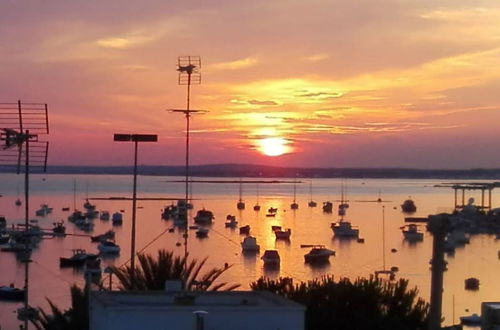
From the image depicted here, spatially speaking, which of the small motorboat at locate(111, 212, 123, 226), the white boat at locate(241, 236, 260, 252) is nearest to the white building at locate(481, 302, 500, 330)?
the white boat at locate(241, 236, 260, 252)

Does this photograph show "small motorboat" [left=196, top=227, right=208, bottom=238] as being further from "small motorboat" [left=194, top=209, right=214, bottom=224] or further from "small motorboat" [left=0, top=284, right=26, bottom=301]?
"small motorboat" [left=0, top=284, right=26, bottom=301]

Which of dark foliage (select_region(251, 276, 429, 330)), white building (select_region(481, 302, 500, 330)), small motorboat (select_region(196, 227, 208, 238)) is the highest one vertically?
white building (select_region(481, 302, 500, 330))

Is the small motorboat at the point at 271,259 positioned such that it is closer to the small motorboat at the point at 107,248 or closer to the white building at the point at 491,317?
the small motorboat at the point at 107,248

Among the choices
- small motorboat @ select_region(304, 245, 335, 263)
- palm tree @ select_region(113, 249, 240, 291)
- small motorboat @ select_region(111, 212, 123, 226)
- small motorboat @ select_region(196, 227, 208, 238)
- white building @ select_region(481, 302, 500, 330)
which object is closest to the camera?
white building @ select_region(481, 302, 500, 330)

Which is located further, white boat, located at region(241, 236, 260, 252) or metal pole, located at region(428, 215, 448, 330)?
white boat, located at region(241, 236, 260, 252)

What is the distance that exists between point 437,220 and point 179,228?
7749 centimetres

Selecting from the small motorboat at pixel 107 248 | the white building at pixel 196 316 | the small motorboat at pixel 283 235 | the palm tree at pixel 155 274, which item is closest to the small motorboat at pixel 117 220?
the small motorboat at pixel 283 235

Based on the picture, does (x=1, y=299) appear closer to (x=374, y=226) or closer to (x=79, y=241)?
(x=79, y=241)

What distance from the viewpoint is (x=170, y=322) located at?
9102mm

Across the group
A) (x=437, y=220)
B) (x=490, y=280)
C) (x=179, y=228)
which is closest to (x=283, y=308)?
(x=437, y=220)

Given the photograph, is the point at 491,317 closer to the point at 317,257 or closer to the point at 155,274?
the point at 155,274

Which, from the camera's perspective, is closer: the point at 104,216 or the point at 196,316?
the point at 196,316

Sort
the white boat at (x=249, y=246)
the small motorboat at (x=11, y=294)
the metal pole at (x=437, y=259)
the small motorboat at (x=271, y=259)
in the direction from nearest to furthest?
the metal pole at (x=437, y=259), the small motorboat at (x=11, y=294), the small motorboat at (x=271, y=259), the white boat at (x=249, y=246)

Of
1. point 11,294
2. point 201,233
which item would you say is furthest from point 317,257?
point 11,294
